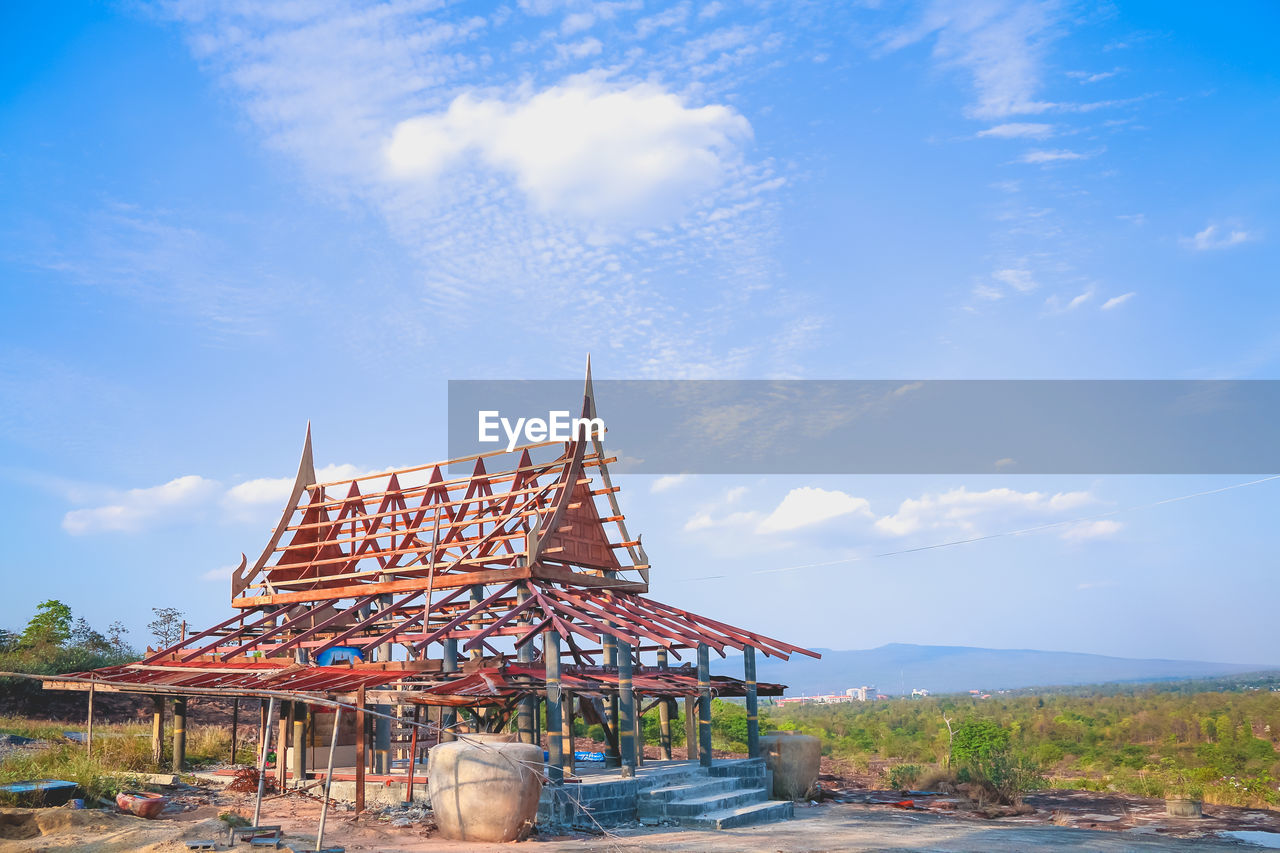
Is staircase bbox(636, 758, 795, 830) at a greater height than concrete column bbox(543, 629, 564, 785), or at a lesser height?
lesser

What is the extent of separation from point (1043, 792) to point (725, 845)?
548 inches

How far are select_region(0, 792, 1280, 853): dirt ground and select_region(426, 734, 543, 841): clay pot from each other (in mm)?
316

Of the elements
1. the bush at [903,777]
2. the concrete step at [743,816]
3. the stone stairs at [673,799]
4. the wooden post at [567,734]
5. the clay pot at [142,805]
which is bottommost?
the bush at [903,777]

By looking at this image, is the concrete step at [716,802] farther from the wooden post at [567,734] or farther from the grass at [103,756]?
the grass at [103,756]

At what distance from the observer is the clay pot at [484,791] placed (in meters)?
15.3

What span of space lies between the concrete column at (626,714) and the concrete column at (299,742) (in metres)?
6.95

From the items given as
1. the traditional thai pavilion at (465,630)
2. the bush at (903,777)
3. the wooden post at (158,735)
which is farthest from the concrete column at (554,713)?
the bush at (903,777)

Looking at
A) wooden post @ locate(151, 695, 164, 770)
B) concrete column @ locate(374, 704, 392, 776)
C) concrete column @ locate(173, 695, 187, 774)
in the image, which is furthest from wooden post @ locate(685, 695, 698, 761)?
wooden post @ locate(151, 695, 164, 770)

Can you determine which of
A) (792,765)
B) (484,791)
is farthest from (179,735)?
(792,765)

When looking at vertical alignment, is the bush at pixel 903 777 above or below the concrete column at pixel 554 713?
below

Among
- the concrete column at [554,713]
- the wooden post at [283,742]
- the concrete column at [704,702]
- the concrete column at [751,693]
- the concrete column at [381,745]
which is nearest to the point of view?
the concrete column at [554,713]

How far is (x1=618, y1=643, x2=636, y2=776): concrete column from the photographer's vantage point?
62.3ft

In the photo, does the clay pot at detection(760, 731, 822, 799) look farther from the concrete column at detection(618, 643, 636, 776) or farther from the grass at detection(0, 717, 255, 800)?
the grass at detection(0, 717, 255, 800)

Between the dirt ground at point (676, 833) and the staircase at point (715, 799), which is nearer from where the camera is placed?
the dirt ground at point (676, 833)
